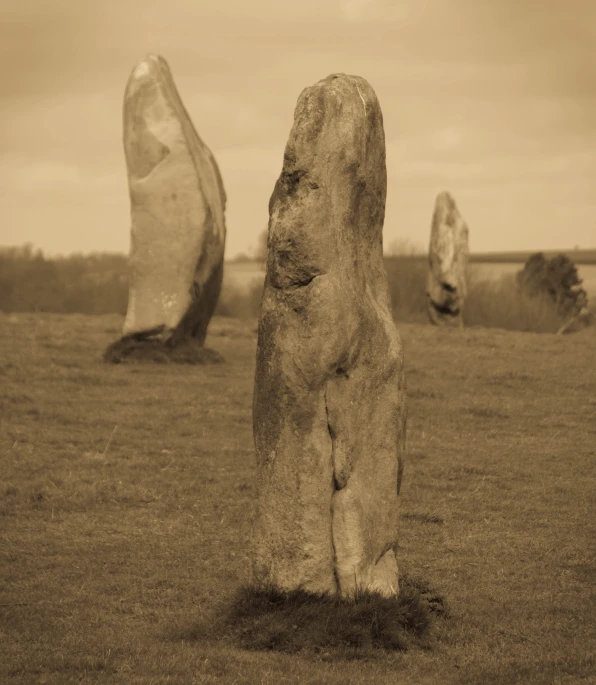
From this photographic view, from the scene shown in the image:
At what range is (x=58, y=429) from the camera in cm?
1194

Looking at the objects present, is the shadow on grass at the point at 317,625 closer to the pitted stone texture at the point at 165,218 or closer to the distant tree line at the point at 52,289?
the pitted stone texture at the point at 165,218

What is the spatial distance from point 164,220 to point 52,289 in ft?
49.8

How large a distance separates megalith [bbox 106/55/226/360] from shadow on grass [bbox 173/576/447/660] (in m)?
9.93

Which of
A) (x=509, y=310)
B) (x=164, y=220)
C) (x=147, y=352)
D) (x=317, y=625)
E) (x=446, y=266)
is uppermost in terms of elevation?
(x=164, y=220)

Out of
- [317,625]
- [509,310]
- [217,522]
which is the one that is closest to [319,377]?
[317,625]

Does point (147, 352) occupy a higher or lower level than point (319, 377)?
lower

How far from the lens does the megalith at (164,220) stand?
15680mm

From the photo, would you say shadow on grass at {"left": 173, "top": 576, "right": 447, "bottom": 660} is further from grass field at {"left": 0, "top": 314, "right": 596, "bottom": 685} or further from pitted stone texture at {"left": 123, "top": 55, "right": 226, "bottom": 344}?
pitted stone texture at {"left": 123, "top": 55, "right": 226, "bottom": 344}

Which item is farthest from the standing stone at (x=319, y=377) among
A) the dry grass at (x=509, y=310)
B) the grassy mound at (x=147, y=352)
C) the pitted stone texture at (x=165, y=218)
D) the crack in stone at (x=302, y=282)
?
the dry grass at (x=509, y=310)

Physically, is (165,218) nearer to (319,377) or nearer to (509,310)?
(319,377)

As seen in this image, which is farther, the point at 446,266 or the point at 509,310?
the point at 509,310

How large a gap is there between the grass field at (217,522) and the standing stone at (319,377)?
609mm

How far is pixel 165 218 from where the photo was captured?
15.7 m

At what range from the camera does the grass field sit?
5602 mm
